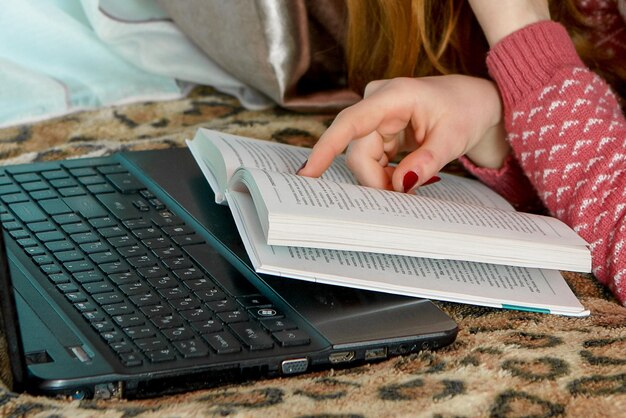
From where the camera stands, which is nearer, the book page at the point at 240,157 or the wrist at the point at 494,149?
the book page at the point at 240,157

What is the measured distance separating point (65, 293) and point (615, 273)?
0.47 meters

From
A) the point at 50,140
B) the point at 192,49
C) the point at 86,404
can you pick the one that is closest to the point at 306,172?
the point at 86,404

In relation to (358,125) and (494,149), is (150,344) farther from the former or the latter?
(494,149)

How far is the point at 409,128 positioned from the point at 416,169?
141 millimetres

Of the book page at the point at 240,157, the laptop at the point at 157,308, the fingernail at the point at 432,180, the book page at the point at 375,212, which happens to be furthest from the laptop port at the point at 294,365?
the fingernail at the point at 432,180

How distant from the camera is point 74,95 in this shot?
4.25 feet

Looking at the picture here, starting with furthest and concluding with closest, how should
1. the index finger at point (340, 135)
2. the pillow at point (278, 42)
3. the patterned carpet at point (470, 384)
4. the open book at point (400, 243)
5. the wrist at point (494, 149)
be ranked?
1. the pillow at point (278, 42)
2. the wrist at point (494, 149)
3. the index finger at point (340, 135)
4. the open book at point (400, 243)
5. the patterned carpet at point (470, 384)

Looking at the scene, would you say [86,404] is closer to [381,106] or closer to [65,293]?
[65,293]

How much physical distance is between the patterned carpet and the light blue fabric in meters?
0.66

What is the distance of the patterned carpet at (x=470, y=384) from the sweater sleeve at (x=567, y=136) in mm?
59

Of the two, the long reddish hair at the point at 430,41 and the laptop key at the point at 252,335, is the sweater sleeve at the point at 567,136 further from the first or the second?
the laptop key at the point at 252,335

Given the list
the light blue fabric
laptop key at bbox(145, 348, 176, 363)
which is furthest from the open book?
the light blue fabric

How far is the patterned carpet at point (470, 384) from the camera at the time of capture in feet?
2.06

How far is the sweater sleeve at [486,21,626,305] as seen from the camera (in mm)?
910
